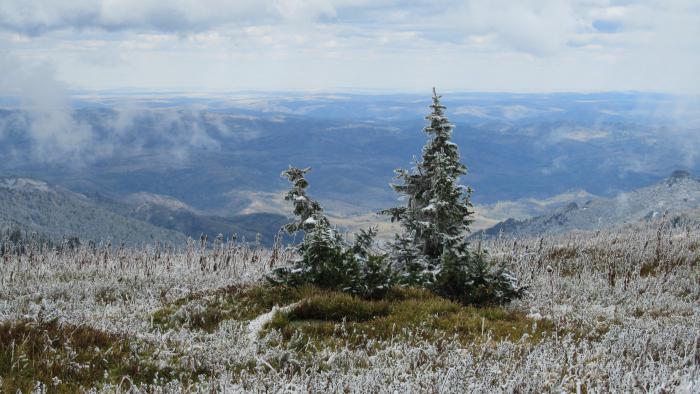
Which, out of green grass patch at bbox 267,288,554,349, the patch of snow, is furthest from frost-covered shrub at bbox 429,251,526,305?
the patch of snow

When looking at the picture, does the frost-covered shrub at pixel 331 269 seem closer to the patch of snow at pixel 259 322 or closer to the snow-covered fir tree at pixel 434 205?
A: the patch of snow at pixel 259 322

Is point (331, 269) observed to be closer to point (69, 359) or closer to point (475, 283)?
point (475, 283)

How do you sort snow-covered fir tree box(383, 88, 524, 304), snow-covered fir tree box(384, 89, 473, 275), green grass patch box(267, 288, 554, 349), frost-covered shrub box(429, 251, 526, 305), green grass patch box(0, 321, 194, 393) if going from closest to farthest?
green grass patch box(0, 321, 194, 393) < green grass patch box(267, 288, 554, 349) < frost-covered shrub box(429, 251, 526, 305) < snow-covered fir tree box(383, 88, 524, 304) < snow-covered fir tree box(384, 89, 473, 275)

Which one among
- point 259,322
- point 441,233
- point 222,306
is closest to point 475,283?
point 441,233

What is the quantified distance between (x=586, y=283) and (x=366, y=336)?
1099 centimetres

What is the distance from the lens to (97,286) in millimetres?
16656

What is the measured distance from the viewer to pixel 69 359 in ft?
21.7

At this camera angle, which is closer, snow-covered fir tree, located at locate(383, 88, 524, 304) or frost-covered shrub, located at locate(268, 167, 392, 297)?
frost-covered shrub, located at locate(268, 167, 392, 297)

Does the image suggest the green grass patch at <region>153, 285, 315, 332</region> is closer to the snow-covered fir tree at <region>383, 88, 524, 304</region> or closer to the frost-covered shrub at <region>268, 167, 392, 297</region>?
the frost-covered shrub at <region>268, 167, 392, 297</region>

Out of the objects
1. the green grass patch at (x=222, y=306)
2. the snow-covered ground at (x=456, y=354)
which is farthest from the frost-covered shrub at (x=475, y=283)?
the green grass patch at (x=222, y=306)

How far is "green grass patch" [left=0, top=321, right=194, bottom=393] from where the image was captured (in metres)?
6.06

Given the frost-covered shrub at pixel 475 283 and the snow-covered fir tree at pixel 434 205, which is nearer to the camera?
the frost-covered shrub at pixel 475 283

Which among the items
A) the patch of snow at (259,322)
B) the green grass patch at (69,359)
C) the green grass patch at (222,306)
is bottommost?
the green grass patch at (222,306)

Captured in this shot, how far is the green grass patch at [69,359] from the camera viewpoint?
239 inches
